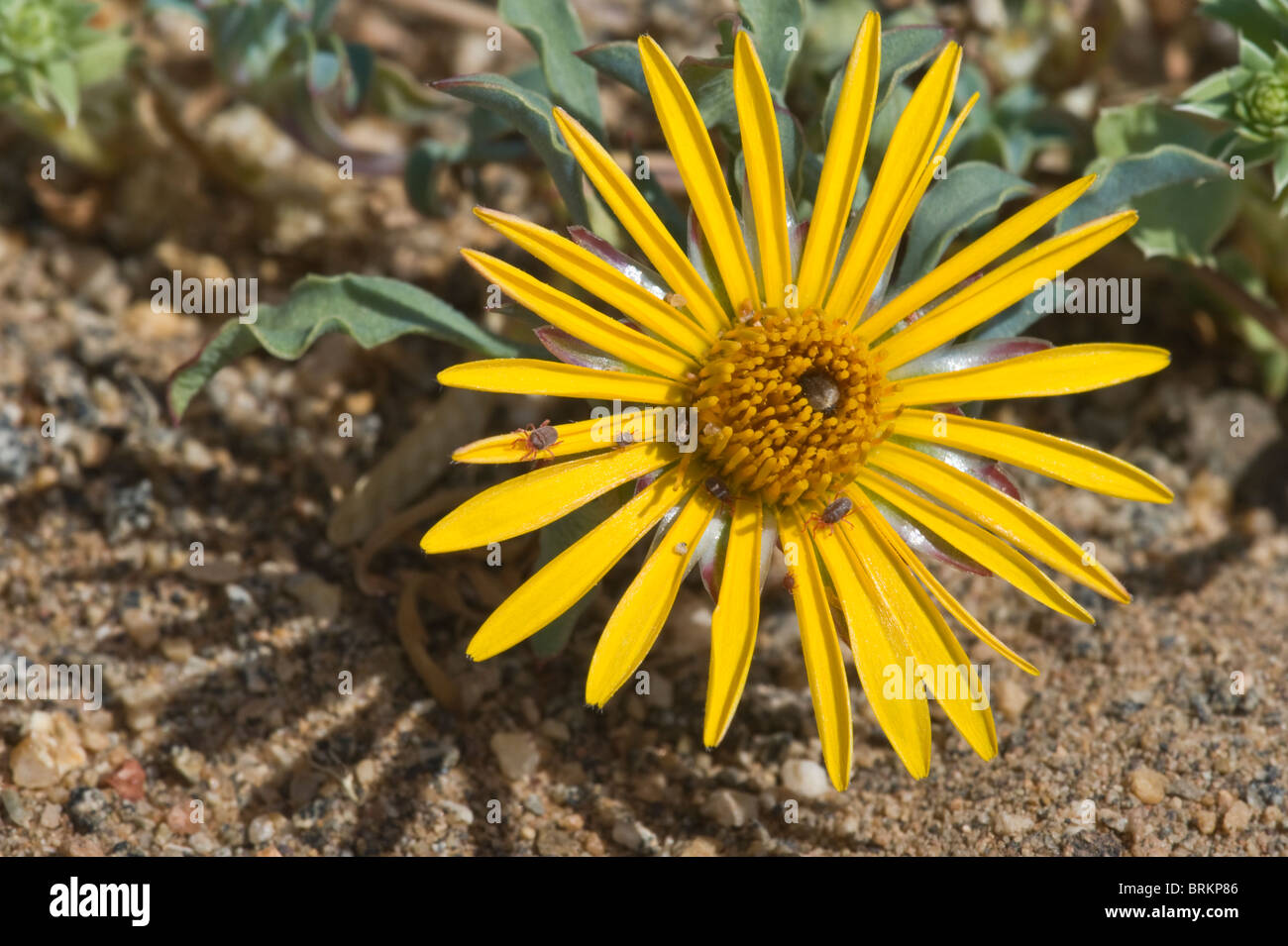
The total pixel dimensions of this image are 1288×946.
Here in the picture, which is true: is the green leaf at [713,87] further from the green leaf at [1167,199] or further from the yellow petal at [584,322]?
the green leaf at [1167,199]

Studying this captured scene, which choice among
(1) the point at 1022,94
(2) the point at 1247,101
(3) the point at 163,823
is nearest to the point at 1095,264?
(1) the point at 1022,94

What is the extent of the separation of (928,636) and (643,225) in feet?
4.21

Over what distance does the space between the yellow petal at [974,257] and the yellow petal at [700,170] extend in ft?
1.17

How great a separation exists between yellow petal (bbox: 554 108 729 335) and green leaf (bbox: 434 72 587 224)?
0.47ft

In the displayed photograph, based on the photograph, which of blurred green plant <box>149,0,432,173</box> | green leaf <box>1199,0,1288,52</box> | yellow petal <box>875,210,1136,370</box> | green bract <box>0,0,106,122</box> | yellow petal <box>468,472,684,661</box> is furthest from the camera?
blurred green plant <box>149,0,432,173</box>

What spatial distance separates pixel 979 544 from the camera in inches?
130

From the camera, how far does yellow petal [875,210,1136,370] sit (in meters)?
3.25

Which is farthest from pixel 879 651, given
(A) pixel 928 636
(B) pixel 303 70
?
(B) pixel 303 70

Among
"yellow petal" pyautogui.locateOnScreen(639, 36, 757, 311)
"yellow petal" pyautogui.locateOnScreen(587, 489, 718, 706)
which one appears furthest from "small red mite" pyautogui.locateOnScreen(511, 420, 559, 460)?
"yellow petal" pyautogui.locateOnScreen(639, 36, 757, 311)

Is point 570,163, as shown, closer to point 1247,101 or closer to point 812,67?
point 812,67

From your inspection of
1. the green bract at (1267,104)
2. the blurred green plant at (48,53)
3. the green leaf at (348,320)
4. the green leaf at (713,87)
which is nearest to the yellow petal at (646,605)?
the green leaf at (348,320)

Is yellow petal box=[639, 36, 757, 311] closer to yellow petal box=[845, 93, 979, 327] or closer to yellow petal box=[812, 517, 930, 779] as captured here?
yellow petal box=[845, 93, 979, 327]

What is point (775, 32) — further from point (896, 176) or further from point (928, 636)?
point (928, 636)

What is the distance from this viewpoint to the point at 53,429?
168 inches
